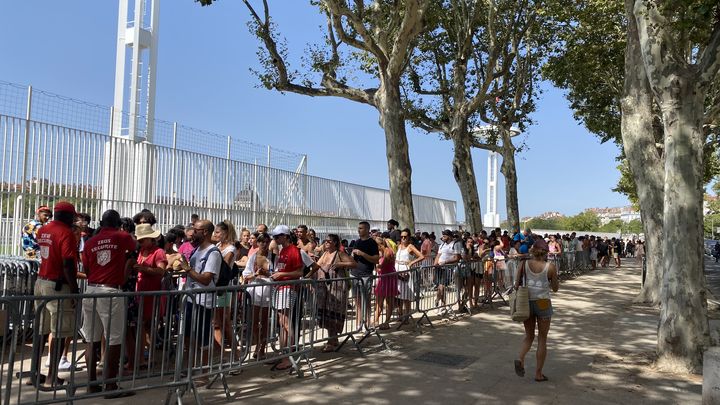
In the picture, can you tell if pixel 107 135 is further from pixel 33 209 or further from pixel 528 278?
pixel 528 278

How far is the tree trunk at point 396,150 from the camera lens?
15141mm

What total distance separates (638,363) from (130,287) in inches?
270

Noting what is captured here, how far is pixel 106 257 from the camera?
18.4 feet

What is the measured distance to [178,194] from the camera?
13094mm

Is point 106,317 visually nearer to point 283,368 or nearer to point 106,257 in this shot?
point 106,257

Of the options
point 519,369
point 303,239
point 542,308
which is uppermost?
point 303,239

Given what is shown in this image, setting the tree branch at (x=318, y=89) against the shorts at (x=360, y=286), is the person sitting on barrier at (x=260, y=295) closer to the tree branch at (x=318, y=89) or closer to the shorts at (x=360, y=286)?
the shorts at (x=360, y=286)

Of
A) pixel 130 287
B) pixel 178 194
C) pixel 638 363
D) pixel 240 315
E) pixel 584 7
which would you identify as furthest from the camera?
pixel 584 7

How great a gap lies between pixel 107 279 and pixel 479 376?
14.4ft

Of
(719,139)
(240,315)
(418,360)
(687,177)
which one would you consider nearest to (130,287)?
(240,315)

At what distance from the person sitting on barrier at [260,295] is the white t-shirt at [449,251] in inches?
184

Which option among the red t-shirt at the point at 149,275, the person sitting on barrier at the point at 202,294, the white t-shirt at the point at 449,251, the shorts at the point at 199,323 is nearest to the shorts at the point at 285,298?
the person sitting on barrier at the point at 202,294

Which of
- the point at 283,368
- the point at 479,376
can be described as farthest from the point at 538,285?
the point at 283,368

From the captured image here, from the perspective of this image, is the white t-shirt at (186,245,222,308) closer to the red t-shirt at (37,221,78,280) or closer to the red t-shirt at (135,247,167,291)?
the red t-shirt at (135,247,167,291)
